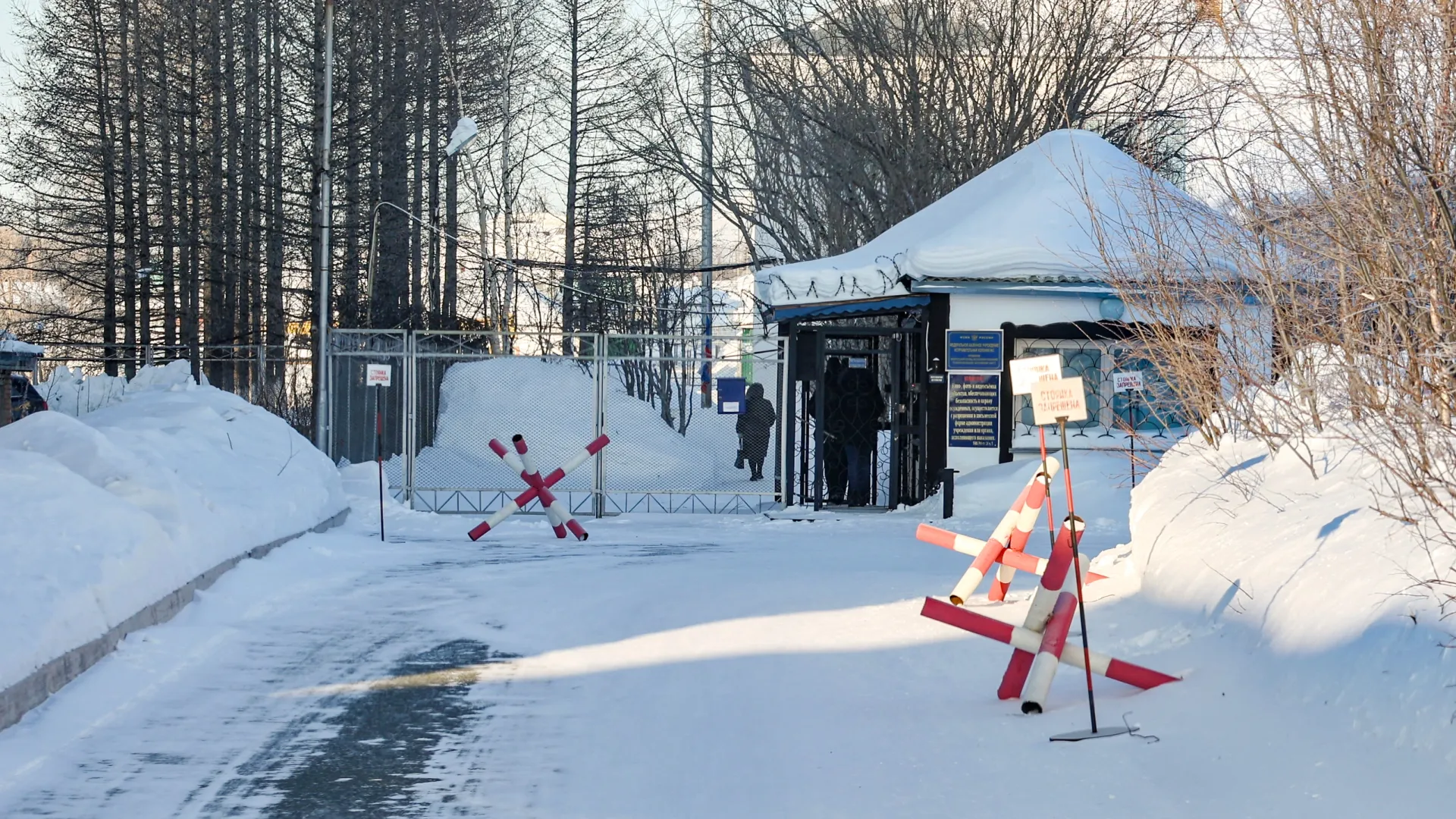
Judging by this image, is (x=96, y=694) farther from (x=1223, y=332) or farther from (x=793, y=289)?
(x=793, y=289)

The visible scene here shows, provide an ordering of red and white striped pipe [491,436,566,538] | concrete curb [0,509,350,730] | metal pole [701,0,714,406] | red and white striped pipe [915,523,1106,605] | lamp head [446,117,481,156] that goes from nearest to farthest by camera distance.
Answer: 1. concrete curb [0,509,350,730]
2. red and white striped pipe [915,523,1106,605]
3. red and white striped pipe [491,436,566,538]
4. lamp head [446,117,481,156]
5. metal pole [701,0,714,406]

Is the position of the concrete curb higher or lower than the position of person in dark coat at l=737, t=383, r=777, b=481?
lower

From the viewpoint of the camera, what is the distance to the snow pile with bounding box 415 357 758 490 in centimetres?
2822

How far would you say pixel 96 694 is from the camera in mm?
7691

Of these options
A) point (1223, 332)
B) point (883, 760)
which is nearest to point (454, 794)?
point (883, 760)

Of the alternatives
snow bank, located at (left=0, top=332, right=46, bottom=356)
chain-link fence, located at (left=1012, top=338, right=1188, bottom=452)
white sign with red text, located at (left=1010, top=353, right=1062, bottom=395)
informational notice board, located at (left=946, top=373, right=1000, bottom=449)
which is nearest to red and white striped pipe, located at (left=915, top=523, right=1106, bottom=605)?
white sign with red text, located at (left=1010, top=353, right=1062, bottom=395)

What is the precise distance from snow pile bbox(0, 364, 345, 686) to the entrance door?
6.25 metres

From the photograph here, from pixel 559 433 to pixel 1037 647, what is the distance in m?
26.6

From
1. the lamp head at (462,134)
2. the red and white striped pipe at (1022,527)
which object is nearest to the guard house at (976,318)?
the lamp head at (462,134)

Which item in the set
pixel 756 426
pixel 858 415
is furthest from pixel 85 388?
pixel 858 415

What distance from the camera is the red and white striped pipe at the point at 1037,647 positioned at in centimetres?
708

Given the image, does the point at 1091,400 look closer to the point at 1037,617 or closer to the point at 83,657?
the point at 1037,617

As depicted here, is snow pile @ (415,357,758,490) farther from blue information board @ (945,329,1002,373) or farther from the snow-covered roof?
blue information board @ (945,329,1002,373)

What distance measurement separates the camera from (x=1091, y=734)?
658 centimetres
